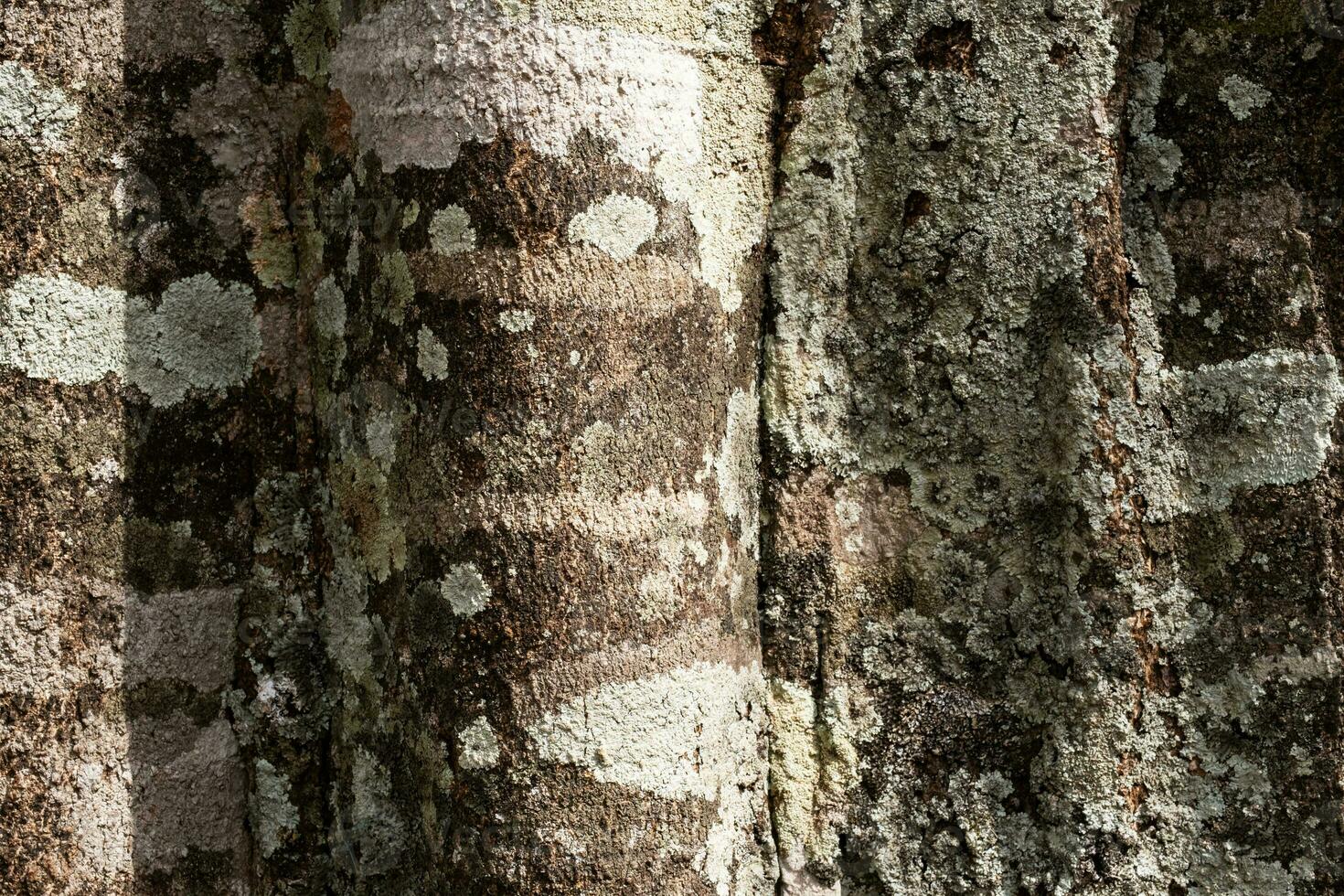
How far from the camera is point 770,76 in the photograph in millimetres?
1336

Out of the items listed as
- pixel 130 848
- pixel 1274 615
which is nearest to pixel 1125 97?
pixel 1274 615

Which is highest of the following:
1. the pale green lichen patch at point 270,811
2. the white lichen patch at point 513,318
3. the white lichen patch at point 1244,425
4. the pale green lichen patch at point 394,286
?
the pale green lichen patch at point 394,286

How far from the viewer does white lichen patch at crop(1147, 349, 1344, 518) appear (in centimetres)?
125

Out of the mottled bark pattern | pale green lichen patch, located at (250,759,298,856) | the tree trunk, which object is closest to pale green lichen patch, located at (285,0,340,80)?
the tree trunk

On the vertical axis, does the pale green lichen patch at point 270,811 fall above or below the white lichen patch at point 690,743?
below

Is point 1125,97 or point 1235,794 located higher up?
point 1125,97

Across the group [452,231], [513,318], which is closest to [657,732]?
[513,318]

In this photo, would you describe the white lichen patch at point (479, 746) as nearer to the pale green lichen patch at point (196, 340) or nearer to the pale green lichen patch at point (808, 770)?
the pale green lichen patch at point (808, 770)

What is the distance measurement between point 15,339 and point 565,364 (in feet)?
1.93

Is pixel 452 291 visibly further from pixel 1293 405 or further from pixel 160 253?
pixel 1293 405

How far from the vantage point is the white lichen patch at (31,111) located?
120 cm

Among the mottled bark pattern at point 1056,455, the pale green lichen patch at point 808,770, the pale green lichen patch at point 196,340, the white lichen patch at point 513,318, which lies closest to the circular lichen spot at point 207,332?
the pale green lichen patch at point 196,340

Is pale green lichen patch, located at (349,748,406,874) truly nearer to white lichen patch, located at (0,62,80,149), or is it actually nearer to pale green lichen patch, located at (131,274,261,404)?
pale green lichen patch, located at (131,274,261,404)

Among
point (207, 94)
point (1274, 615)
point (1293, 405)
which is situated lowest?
point (1274, 615)
